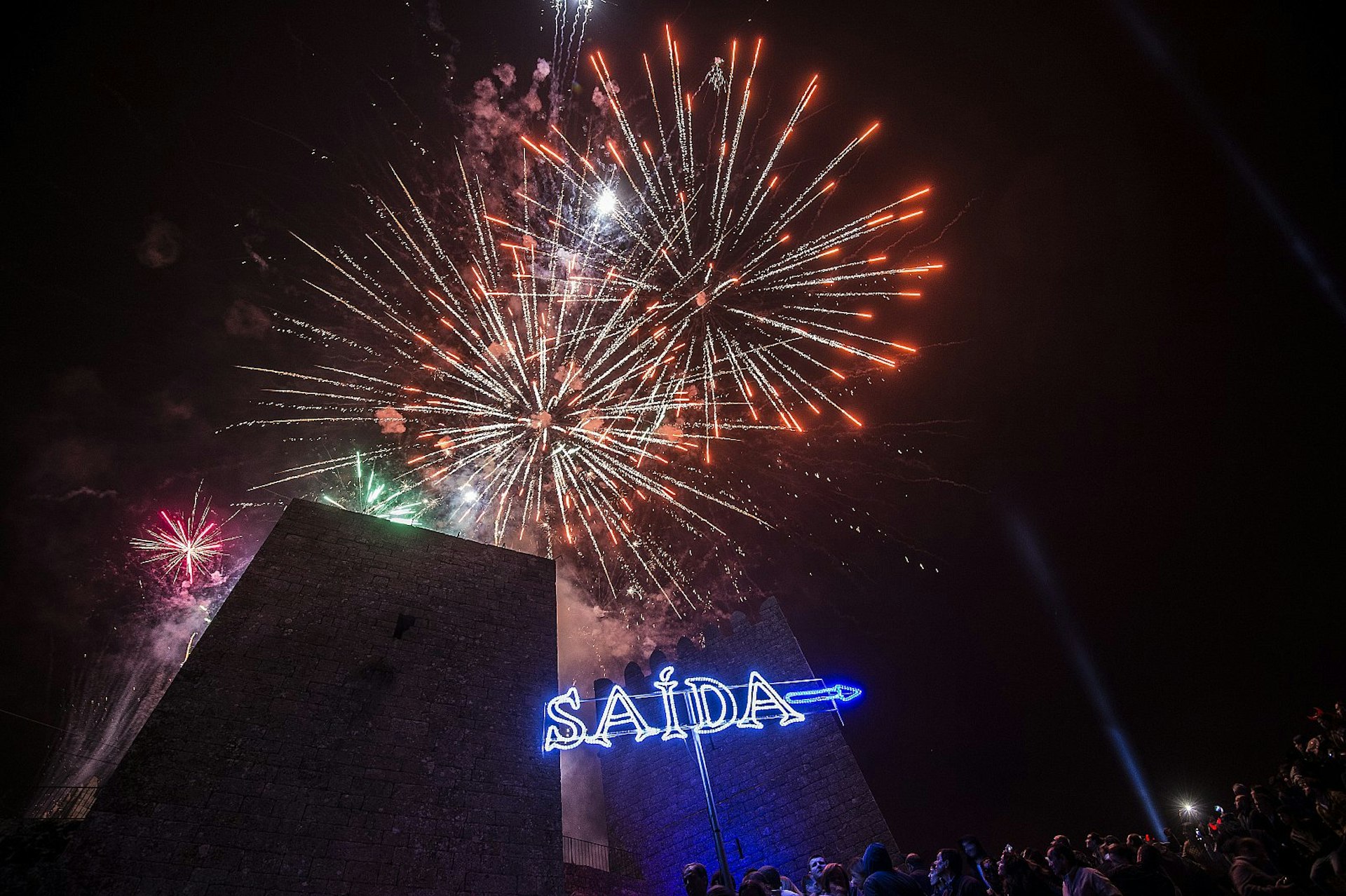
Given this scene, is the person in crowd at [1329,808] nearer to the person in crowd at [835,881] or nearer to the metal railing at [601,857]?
the person in crowd at [835,881]

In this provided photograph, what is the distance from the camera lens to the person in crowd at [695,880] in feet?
22.4

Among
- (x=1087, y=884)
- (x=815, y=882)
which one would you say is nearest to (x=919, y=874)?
(x=815, y=882)

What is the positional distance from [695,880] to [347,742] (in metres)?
4.93

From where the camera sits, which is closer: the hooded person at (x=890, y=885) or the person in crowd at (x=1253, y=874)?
the person in crowd at (x=1253, y=874)

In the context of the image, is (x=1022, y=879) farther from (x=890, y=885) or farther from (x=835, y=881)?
(x=835, y=881)

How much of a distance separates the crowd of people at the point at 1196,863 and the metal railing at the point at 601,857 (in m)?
7.02

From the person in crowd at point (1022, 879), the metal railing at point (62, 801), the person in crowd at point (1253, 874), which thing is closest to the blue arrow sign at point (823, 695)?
the person in crowd at point (1022, 879)

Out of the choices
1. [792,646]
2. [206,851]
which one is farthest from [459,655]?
[792,646]

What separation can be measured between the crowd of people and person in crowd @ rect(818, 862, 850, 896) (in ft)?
0.04

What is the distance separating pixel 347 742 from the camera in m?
7.53

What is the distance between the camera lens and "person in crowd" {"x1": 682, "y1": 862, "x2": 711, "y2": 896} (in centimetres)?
683

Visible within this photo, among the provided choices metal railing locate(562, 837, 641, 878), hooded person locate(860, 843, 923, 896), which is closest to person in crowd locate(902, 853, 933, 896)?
hooded person locate(860, 843, 923, 896)

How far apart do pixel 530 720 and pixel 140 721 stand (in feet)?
78.2

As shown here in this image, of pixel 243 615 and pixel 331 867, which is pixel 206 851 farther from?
pixel 243 615
